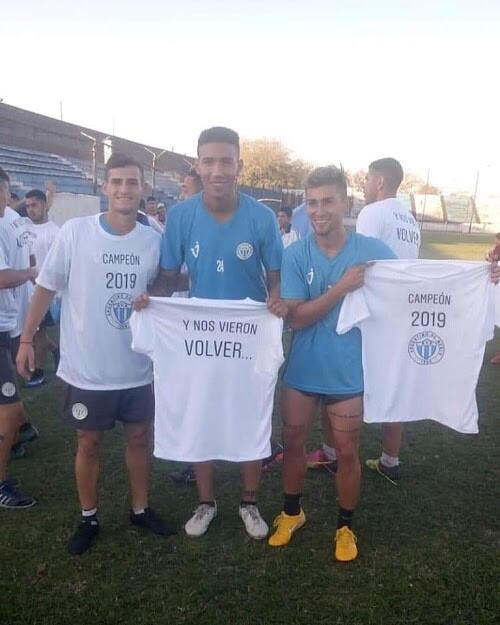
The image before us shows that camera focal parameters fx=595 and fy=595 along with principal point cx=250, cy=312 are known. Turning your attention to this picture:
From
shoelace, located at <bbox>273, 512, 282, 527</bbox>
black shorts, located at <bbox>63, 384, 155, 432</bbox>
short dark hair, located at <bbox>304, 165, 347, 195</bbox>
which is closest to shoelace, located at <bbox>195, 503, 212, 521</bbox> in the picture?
shoelace, located at <bbox>273, 512, 282, 527</bbox>

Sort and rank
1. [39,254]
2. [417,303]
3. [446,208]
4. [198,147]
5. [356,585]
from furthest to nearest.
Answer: [446,208] → [39,254] → [417,303] → [198,147] → [356,585]

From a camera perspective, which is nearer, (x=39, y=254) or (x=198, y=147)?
(x=198, y=147)

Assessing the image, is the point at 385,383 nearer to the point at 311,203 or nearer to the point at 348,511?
the point at 348,511

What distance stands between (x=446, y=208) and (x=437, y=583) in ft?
201

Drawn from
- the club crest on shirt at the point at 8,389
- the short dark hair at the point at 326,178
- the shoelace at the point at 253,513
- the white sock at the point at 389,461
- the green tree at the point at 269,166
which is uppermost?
the green tree at the point at 269,166

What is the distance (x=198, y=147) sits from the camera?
3289mm

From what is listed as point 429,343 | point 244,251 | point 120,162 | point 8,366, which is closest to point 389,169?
point 429,343

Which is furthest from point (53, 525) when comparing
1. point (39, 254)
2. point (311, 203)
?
point (39, 254)

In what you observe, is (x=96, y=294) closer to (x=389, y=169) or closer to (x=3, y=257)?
(x=3, y=257)


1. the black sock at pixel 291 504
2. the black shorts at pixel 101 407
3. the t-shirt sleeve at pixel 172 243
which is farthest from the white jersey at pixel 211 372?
the black sock at pixel 291 504

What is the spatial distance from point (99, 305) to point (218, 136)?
3.65 ft

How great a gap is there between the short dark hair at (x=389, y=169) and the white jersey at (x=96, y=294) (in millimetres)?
1880

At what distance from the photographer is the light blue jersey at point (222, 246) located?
3299 millimetres

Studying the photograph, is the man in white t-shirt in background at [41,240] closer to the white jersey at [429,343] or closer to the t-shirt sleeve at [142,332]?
the t-shirt sleeve at [142,332]
